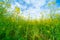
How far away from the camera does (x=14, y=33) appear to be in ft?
9.67

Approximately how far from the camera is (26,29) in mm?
2992

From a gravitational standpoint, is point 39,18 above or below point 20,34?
above

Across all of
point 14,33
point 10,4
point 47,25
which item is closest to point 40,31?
point 47,25

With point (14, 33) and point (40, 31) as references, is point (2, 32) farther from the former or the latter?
point (40, 31)

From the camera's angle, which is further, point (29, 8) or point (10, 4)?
point (29, 8)

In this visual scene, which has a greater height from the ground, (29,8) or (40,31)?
(29,8)

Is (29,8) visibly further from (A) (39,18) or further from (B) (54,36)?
(B) (54,36)

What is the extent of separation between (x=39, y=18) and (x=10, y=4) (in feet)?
1.70

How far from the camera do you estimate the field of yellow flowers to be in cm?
290

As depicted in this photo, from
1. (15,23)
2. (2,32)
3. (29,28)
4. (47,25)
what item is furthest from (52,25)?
(2,32)

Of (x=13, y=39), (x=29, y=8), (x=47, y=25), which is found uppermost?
(x=29, y=8)

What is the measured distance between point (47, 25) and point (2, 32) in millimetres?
693

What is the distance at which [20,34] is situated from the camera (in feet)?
9.59

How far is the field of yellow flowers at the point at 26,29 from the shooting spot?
2.90 meters
